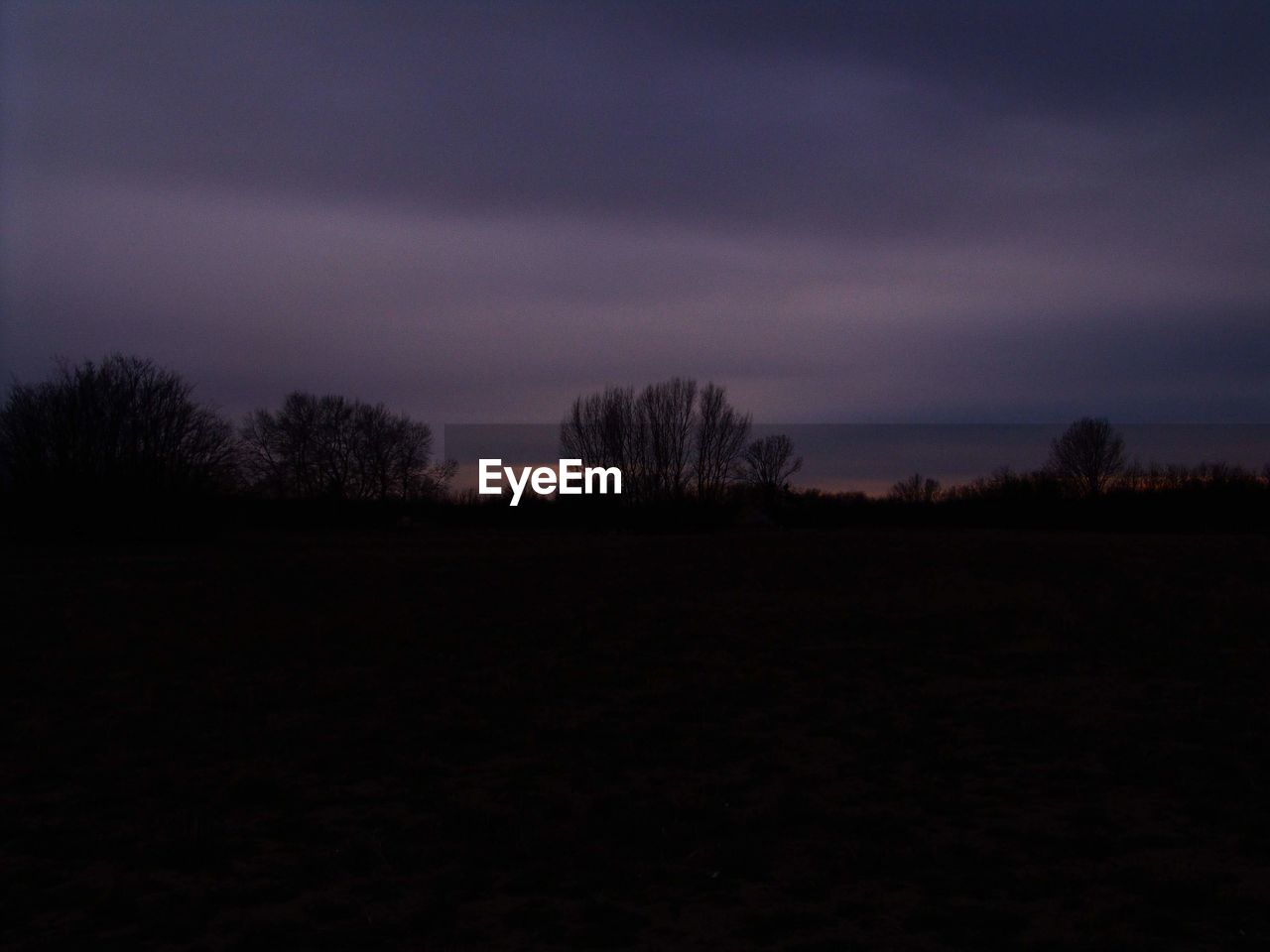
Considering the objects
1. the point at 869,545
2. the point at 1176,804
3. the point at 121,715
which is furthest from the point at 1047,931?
the point at 869,545

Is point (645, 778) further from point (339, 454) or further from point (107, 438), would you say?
point (339, 454)

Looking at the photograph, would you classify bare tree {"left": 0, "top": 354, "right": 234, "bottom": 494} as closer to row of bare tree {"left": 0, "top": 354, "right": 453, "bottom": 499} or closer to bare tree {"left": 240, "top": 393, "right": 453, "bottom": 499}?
row of bare tree {"left": 0, "top": 354, "right": 453, "bottom": 499}

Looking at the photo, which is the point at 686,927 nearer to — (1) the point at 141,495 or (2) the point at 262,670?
(2) the point at 262,670

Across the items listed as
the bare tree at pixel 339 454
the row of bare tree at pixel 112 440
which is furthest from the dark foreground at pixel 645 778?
the bare tree at pixel 339 454

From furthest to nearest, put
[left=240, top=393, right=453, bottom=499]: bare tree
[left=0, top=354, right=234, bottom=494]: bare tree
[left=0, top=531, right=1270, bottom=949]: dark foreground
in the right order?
[left=240, top=393, right=453, bottom=499]: bare tree, [left=0, top=354, right=234, bottom=494]: bare tree, [left=0, top=531, right=1270, bottom=949]: dark foreground

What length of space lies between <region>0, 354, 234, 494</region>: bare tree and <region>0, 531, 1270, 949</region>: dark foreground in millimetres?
31234

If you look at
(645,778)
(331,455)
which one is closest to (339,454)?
(331,455)

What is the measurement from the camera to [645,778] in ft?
25.5

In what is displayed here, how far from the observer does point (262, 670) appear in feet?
42.5

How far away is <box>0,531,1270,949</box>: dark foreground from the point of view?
5.09 metres

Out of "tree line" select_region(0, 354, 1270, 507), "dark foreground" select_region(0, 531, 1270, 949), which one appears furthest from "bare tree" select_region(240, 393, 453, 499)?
"dark foreground" select_region(0, 531, 1270, 949)

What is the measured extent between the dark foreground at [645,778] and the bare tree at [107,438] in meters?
31.2

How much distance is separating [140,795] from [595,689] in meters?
5.07

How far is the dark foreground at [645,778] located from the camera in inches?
201
